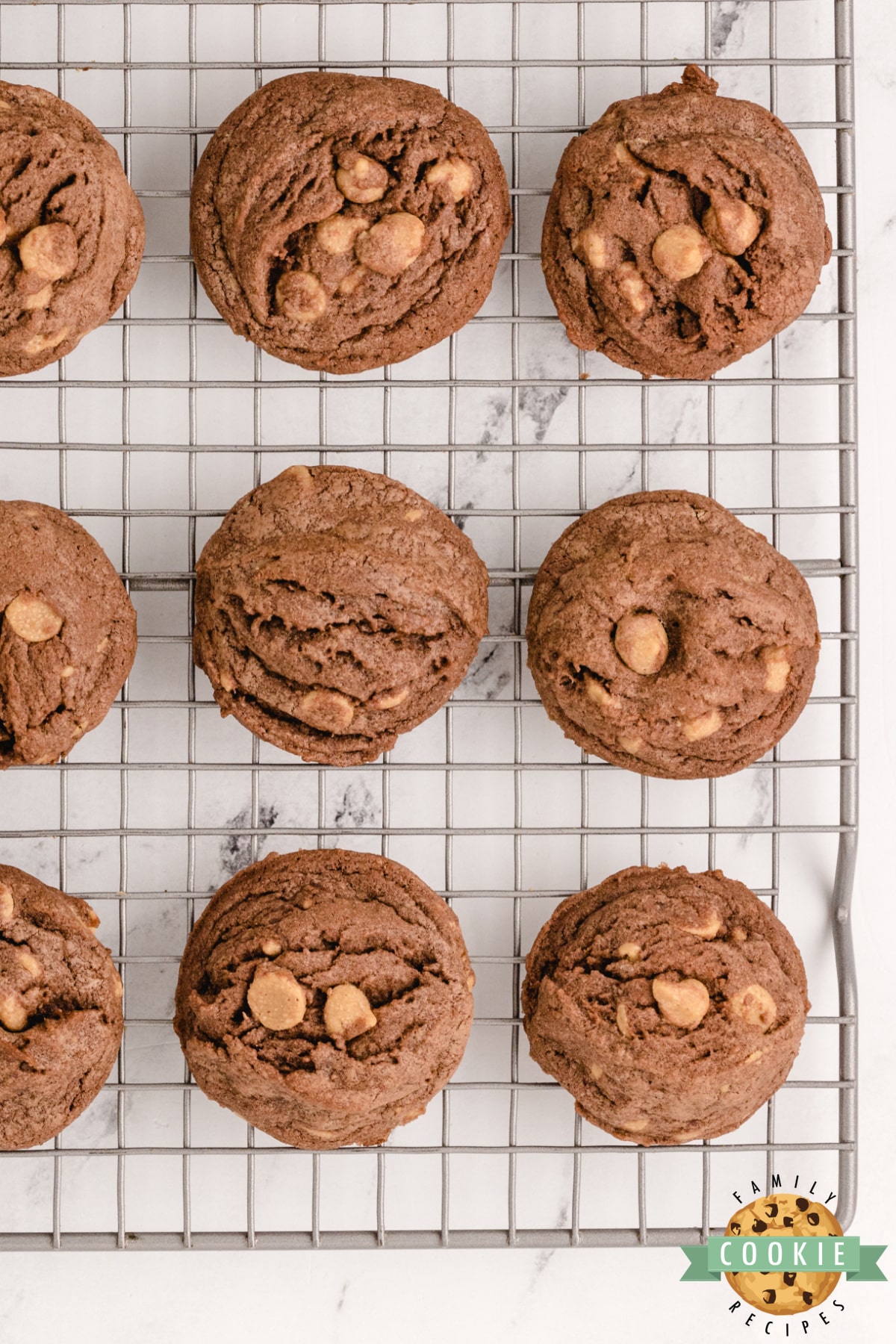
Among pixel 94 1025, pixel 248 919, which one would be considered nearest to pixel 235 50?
pixel 248 919

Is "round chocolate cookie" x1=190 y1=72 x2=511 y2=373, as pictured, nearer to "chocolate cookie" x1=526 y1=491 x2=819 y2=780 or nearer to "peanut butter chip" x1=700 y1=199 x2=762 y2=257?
"peanut butter chip" x1=700 y1=199 x2=762 y2=257

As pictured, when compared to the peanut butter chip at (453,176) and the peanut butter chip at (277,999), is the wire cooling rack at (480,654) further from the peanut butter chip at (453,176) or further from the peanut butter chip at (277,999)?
the peanut butter chip at (277,999)

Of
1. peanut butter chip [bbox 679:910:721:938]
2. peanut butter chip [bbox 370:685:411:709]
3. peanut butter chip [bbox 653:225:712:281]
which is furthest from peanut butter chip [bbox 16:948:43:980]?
peanut butter chip [bbox 653:225:712:281]

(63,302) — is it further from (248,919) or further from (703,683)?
(703,683)

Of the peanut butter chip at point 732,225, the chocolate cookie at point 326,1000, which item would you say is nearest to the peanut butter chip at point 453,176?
the peanut butter chip at point 732,225

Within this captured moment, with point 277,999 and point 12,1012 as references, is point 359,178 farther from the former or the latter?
point 12,1012

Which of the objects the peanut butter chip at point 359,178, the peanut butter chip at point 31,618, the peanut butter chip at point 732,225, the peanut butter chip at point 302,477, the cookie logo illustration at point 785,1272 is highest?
the peanut butter chip at point 359,178
